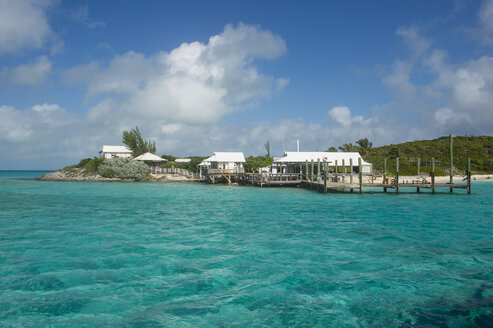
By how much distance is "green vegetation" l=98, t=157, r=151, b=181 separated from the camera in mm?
61500

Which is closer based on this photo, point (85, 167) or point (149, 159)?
point (149, 159)

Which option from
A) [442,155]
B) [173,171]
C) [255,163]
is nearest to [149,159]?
[173,171]

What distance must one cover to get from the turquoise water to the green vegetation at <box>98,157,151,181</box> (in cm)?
4625

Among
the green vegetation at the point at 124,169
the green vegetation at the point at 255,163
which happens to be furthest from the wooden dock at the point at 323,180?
the green vegetation at the point at 124,169

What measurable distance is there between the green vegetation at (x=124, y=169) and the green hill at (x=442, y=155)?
151 ft

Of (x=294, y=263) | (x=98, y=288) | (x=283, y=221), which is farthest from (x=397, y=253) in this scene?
(x=98, y=288)

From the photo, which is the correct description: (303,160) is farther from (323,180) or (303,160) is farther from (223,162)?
(223,162)

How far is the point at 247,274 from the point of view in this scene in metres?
8.61

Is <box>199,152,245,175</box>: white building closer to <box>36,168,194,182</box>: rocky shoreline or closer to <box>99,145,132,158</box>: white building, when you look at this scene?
<box>36,168,194,182</box>: rocky shoreline

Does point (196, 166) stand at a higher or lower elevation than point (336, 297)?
higher

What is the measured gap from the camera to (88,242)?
40.1 ft

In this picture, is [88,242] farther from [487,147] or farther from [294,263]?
[487,147]

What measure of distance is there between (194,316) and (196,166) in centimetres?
5996

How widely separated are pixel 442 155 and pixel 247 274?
8347cm
